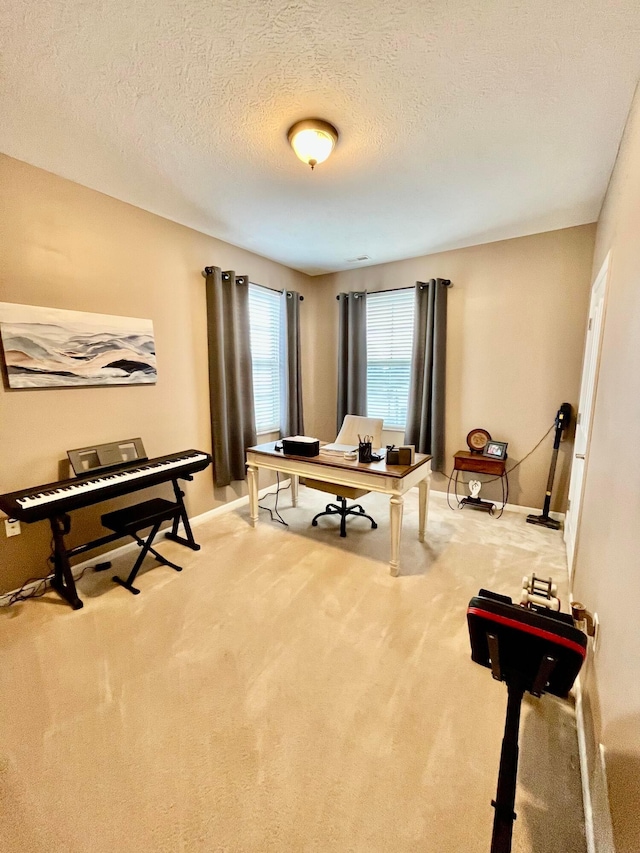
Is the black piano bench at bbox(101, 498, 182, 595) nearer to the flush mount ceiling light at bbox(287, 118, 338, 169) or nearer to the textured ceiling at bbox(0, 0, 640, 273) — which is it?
the textured ceiling at bbox(0, 0, 640, 273)

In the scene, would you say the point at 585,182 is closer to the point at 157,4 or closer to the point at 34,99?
the point at 157,4

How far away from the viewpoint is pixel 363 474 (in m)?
2.47

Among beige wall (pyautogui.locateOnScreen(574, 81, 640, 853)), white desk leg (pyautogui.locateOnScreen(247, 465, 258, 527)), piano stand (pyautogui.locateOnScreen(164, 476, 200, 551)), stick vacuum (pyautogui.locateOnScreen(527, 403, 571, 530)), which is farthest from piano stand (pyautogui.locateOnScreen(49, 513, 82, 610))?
stick vacuum (pyautogui.locateOnScreen(527, 403, 571, 530))

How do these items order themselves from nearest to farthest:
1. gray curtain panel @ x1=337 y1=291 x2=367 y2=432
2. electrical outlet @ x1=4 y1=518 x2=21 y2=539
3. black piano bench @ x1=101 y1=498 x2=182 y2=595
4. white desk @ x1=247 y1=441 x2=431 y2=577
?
electrical outlet @ x1=4 y1=518 x2=21 y2=539 < black piano bench @ x1=101 y1=498 x2=182 y2=595 < white desk @ x1=247 y1=441 x2=431 y2=577 < gray curtain panel @ x1=337 y1=291 x2=367 y2=432

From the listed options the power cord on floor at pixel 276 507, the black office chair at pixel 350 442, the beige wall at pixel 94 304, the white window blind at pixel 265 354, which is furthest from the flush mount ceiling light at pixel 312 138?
the power cord on floor at pixel 276 507

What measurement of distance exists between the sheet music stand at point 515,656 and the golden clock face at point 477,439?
2.90m

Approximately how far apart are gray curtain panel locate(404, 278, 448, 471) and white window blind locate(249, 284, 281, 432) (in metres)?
1.61

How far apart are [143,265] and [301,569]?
106 inches

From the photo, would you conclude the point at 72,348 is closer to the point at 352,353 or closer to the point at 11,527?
the point at 11,527

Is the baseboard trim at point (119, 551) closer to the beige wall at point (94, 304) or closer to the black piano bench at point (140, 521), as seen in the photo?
the beige wall at point (94, 304)

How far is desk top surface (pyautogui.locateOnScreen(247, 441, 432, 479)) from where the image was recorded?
7.87ft

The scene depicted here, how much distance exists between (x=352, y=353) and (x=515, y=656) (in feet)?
12.0

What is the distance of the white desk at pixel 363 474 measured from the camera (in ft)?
7.79

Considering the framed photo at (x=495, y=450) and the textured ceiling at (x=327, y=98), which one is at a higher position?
the textured ceiling at (x=327, y=98)
